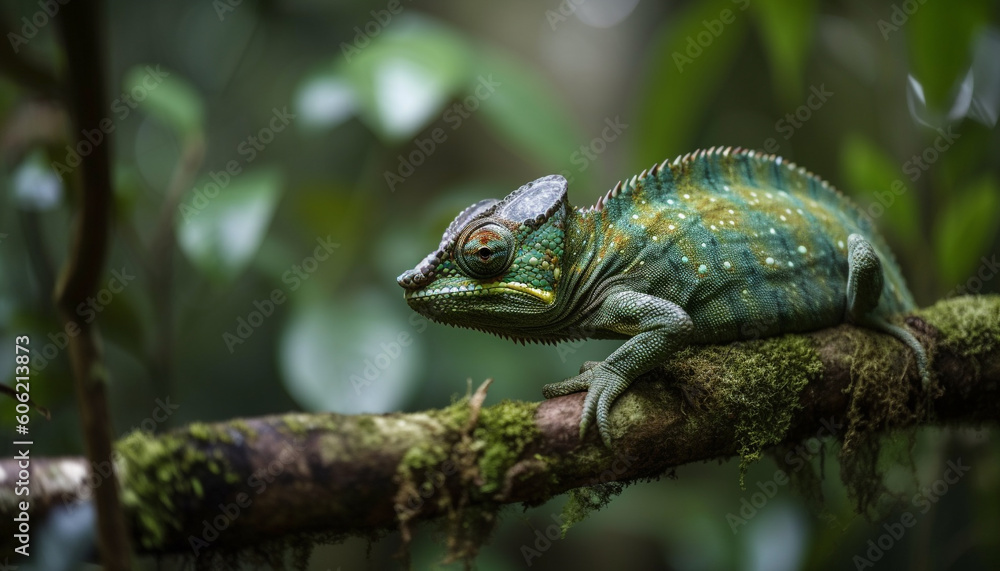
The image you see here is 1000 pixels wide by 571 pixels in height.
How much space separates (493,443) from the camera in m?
2.06

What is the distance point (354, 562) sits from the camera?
6.35 metres

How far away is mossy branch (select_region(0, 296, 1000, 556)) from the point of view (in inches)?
70.0

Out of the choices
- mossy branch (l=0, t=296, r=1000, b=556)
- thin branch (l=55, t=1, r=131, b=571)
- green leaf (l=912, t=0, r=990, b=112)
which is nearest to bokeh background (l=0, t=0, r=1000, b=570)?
green leaf (l=912, t=0, r=990, b=112)

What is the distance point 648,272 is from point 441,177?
388 cm

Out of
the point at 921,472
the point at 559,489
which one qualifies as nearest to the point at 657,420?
the point at 559,489

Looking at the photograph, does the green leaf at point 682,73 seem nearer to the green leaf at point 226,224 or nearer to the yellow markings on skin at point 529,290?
the yellow markings on skin at point 529,290

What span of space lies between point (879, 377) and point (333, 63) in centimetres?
359

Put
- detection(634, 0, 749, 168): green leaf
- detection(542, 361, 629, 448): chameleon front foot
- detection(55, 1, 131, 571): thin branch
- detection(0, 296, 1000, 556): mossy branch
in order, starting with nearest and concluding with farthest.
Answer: detection(55, 1, 131, 571): thin branch < detection(0, 296, 1000, 556): mossy branch < detection(542, 361, 629, 448): chameleon front foot < detection(634, 0, 749, 168): green leaf

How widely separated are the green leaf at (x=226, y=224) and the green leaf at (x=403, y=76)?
792mm

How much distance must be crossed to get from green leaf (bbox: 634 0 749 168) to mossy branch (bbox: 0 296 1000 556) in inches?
69.6

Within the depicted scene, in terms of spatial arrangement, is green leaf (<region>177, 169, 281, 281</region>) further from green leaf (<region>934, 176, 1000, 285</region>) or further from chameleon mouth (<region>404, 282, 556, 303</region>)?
green leaf (<region>934, 176, 1000, 285</region>)

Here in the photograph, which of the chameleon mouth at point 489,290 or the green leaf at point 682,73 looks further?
the green leaf at point 682,73

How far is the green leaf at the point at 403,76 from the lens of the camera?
12.0 ft

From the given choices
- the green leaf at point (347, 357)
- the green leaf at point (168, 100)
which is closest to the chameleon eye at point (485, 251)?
the green leaf at point (347, 357)
